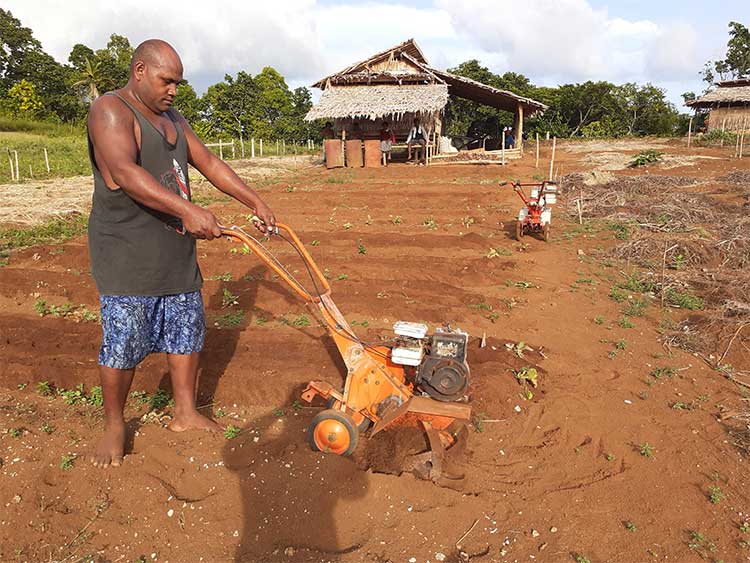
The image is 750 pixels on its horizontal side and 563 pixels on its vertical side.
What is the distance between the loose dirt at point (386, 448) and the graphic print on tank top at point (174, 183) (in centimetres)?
142

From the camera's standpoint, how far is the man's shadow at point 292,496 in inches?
104

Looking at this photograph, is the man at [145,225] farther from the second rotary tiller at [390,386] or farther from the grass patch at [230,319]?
the grass patch at [230,319]

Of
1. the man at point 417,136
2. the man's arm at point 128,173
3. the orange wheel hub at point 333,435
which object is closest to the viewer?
the man's arm at point 128,173

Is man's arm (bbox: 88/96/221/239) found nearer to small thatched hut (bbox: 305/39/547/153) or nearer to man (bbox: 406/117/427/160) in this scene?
small thatched hut (bbox: 305/39/547/153)

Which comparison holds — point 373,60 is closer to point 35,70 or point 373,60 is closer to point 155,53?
point 155,53

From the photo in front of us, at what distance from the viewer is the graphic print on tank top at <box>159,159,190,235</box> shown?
115 inches

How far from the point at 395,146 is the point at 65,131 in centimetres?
2511

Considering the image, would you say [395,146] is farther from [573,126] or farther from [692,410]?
[573,126]

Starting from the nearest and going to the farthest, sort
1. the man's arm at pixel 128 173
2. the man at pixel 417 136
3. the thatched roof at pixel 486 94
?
the man's arm at pixel 128 173
the thatched roof at pixel 486 94
the man at pixel 417 136

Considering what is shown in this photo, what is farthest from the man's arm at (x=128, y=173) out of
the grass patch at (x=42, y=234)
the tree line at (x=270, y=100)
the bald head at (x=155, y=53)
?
the tree line at (x=270, y=100)

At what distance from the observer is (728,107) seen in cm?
2939

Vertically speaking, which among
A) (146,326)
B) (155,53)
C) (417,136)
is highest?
(417,136)

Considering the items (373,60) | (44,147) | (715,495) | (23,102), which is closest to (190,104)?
(23,102)

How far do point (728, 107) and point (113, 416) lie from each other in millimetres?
35613
